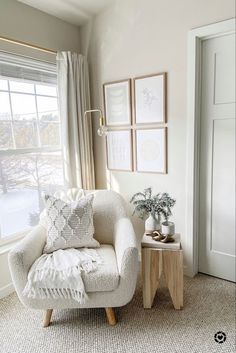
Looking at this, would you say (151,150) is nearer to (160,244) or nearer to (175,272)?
(160,244)

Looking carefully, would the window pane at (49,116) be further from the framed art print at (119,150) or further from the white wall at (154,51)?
the framed art print at (119,150)

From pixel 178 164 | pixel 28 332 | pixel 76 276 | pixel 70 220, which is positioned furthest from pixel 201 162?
pixel 28 332

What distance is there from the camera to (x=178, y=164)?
2.25 metres

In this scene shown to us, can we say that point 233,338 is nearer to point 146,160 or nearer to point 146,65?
point 146,160

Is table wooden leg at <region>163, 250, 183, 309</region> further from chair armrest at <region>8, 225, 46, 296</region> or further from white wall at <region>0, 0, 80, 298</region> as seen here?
white wall at <region>0, 0, 80, 298</region>

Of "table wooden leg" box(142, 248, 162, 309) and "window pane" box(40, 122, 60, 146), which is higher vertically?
"window pane" box(40, 122, 60, 146)

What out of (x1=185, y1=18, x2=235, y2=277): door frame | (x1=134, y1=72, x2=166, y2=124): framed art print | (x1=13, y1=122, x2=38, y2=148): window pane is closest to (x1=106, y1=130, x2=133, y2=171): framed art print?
(x1=134, y1=72, x2=166, y2=124): framed art print

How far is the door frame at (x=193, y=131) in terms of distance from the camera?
1.92m

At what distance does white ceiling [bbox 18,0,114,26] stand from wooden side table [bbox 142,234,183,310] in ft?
7.02

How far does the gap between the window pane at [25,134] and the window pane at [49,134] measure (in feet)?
0.26

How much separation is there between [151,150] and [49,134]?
1039 mm

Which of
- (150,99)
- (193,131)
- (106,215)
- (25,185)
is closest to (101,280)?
(106,215)

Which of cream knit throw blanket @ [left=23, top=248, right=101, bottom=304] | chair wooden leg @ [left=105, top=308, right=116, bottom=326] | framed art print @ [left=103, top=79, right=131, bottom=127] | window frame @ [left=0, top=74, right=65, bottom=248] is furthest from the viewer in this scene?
framed art print @ [left=103, top=79, right=131, bottom=127]

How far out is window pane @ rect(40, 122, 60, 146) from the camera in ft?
8.27
